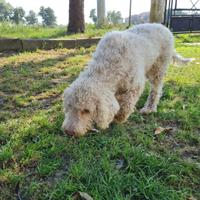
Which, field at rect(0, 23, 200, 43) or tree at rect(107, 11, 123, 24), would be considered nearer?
field at rect(0, 23, 200, 43)

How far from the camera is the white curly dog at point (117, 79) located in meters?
3.48

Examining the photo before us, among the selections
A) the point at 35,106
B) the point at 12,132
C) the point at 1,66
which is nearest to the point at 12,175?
the point at 12,132

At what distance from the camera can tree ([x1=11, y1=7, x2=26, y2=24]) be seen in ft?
54.8

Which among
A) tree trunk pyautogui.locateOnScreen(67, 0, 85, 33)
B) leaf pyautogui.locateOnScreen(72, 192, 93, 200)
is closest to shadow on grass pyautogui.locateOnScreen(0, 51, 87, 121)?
leaf pyautogui.locateOnScreen(72, 192, 93, 200)

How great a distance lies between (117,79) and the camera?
3.90 meters

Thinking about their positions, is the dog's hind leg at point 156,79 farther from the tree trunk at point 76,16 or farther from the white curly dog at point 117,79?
the tree trunk at point 76,16

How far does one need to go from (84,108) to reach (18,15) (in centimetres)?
1497

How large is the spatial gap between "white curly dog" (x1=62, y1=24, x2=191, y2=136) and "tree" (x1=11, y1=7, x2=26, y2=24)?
41.8ft

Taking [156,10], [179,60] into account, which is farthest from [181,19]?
[179,60]

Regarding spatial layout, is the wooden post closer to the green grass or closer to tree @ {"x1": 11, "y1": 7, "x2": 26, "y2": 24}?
the green grass

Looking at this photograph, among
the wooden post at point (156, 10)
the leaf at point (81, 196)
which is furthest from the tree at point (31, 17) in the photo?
the leaf at point (81, 196)

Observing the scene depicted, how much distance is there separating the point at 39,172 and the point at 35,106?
1.89 m

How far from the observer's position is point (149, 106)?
15.8ft

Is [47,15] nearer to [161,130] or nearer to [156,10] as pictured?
[156,10]
